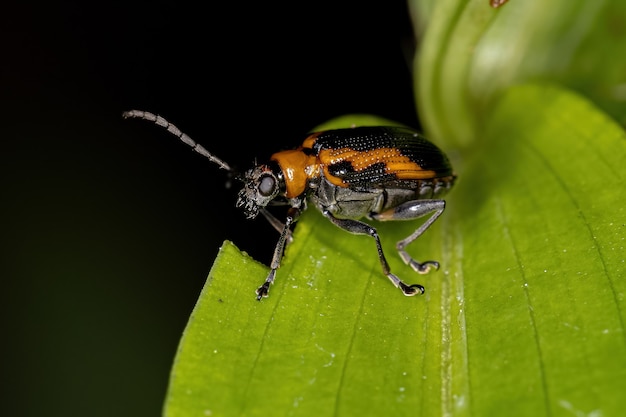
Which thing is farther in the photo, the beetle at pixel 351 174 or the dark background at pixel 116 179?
the dark background at pixel 116 179

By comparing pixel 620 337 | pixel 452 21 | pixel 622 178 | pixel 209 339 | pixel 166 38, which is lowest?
pixel 209 339

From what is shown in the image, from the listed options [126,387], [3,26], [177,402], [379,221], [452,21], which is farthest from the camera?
[3,26]

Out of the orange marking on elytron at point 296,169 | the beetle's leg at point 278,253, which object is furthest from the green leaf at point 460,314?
the orange marking on elytron at point 296,169

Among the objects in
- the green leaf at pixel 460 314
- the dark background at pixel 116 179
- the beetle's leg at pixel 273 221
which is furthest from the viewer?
the dark background at pixel 116 179

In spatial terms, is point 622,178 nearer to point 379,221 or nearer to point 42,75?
point 379,221

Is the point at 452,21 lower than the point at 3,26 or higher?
lower

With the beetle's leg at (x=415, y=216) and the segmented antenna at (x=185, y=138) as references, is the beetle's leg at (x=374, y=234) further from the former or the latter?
the segmented antenna at (x=185, y=138)

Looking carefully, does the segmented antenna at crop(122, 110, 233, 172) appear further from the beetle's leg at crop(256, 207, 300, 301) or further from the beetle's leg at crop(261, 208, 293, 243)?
the beetle's leg at crop(256, 207, 300, 301)

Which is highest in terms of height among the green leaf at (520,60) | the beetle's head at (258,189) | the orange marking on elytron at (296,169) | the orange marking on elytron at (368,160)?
the green leaf at (520,60)

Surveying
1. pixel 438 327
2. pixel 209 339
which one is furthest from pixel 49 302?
pixel 438 327
